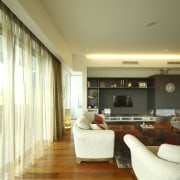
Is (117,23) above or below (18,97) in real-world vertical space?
above

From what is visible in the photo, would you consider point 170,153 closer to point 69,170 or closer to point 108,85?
point 69,170

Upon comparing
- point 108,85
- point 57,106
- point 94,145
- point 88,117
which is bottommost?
point 94,145

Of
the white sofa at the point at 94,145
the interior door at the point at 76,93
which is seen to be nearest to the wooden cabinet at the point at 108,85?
the interior door at the point at 76,93

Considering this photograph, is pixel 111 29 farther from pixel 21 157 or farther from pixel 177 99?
pixel 177 99

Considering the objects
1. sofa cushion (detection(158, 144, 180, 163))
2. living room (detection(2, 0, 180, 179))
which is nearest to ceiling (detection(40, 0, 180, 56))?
living room (detection(2, 0, 180, 179))

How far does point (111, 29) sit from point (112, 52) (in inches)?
87.3

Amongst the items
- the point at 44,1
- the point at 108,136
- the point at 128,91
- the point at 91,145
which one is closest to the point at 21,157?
the point at 91,145

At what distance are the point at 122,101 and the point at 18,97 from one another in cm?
578

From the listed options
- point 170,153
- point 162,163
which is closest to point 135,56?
point 170,153

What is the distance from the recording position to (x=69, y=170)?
290 centimetres

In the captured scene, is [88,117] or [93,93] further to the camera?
[93,93]

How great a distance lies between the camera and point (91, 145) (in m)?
3.15

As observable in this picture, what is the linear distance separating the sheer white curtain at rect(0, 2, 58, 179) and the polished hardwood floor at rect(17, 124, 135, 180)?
219 millimetres

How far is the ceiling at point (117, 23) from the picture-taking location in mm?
2865
